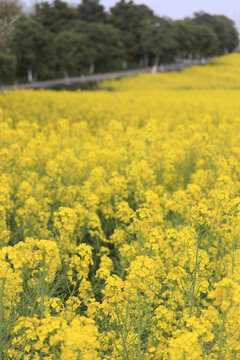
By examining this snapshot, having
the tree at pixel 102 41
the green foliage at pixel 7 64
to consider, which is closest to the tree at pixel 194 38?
the tree at pixel 102 41

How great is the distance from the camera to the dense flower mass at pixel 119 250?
2406mm

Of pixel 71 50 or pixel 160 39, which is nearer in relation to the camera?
pixel 71 50

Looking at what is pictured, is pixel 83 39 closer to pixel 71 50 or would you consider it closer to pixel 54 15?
pixel 71 50

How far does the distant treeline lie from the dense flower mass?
1138cm

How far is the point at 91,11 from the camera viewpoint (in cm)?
4922

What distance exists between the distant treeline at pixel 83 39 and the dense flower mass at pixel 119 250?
11383 millimetres

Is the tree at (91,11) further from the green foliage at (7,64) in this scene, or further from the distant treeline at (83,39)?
the green foliage at (7,64)

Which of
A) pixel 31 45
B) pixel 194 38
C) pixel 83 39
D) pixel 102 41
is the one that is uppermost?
pixel 194 38

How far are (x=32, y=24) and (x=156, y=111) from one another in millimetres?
20238

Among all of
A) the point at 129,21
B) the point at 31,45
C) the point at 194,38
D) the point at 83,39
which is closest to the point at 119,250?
the point at 31,45

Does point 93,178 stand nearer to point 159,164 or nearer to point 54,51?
point 159,164

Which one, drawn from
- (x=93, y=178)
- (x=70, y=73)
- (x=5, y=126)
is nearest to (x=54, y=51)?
(x=70, y=73)

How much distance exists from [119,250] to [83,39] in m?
33.0

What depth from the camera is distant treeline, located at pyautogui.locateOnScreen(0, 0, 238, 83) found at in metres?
28.8
